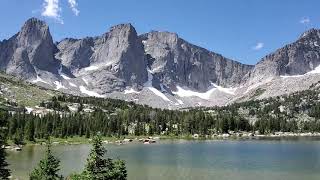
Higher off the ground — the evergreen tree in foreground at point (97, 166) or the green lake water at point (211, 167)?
the evergreen tree in foreground at point (97, 166)

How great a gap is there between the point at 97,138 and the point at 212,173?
58.6 meters

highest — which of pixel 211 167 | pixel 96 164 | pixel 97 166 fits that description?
pixel 96 164

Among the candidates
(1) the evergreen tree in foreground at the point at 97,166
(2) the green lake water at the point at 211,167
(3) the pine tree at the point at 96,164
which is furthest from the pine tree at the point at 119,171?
(2) the green lake water at the point at 211,167

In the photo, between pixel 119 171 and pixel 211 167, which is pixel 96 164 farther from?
pixel 211 167

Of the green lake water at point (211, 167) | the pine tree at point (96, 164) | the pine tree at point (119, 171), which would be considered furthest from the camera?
the green lake water at point (211, 167)

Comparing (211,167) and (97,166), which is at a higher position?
(97,166)

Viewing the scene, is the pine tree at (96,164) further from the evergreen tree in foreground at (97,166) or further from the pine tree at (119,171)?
the pine tree at (119,171)

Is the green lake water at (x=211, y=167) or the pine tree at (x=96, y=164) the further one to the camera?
the green lake water at (x=211, y=167)

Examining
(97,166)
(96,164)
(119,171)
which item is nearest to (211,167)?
(119,171)

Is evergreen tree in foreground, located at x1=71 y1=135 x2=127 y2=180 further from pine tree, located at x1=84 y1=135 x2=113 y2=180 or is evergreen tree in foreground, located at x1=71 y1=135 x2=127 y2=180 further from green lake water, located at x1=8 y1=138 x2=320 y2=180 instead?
green lake water, located at x1=8 y1=138 x2=320 y2=180

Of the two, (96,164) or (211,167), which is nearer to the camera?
(96,164)

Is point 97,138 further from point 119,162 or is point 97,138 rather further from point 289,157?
point 289,157

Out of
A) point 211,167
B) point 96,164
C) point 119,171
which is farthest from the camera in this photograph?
point 211,167

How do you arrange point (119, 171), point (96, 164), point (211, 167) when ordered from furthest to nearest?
point (211, 167) → point (119, 171) → point (96, 164)
